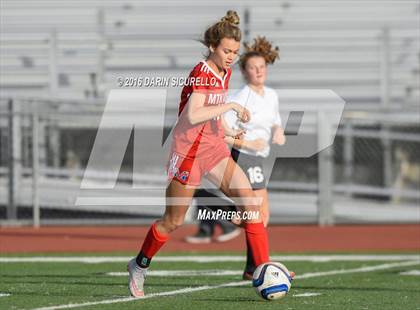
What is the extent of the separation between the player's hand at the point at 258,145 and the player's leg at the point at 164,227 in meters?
1.85

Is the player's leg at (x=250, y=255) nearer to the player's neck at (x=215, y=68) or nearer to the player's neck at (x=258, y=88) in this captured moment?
the player's neck at (x=258, y=88)

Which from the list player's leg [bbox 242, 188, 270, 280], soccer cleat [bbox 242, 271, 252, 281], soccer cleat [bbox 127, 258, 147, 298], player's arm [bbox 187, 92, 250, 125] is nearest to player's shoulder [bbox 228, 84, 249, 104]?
player's leg [bbox 242, 188, 270, 280]

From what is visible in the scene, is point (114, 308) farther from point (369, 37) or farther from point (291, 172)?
point (369, 37)

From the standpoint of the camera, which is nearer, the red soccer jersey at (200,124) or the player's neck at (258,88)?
the red soccer jersey at (200,124)

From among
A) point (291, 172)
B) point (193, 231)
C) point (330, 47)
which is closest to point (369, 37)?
point (330, 47)

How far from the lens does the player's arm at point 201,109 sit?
A: 21.9 feet

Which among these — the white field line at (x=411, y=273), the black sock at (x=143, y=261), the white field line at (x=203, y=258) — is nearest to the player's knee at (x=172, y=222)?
the black sock at (x=143, y=261)

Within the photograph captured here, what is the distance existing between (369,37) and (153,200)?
21.1 feet

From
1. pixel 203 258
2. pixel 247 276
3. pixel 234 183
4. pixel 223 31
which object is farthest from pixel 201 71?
pixel 203 258

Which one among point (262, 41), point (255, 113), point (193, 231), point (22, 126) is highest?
point (262, 41)

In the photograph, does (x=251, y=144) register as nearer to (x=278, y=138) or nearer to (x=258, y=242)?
(x=278, y=138)

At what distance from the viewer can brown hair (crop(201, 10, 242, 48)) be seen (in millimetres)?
6980

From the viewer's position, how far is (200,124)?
7.01 meters

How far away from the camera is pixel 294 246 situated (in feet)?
41.9
